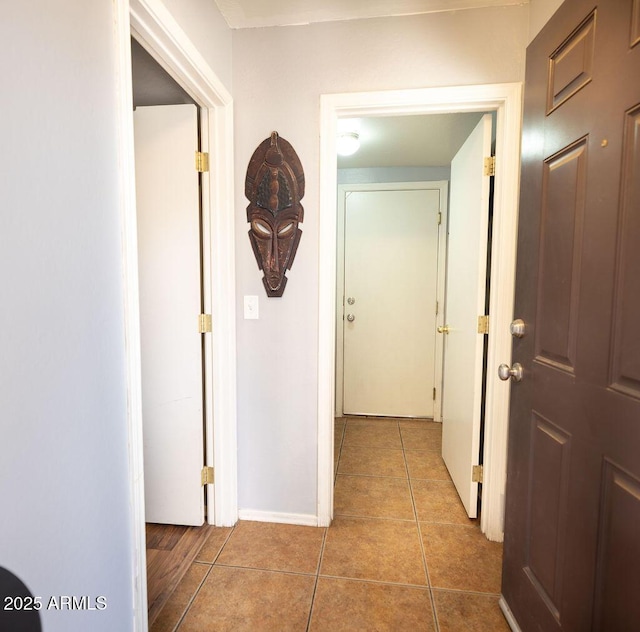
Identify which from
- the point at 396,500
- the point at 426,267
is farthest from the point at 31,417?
the point at 426,267

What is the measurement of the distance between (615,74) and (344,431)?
8.90 feet

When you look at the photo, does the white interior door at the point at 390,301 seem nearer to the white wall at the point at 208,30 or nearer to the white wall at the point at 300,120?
the white wall at the point at 300,120

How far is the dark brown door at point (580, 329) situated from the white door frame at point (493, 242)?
379 mm

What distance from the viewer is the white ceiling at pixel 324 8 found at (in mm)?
1453

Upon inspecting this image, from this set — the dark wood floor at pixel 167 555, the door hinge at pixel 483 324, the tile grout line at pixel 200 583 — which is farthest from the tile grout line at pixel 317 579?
the door hinge at pixel 483 324

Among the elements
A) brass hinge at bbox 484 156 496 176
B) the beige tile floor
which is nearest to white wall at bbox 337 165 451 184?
brass hinge at bbox 484 156 496 176

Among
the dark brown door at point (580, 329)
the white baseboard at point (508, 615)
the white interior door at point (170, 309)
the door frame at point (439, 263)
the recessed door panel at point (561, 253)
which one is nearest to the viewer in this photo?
the dark brown door at point (580, 329)

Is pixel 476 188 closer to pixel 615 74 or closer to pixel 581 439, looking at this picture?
pixel 615 74

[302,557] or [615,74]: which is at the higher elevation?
[615,74]

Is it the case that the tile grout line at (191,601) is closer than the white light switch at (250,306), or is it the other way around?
the tile grout line at (191,601)

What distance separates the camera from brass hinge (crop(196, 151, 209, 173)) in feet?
5.26

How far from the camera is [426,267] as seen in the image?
307cm

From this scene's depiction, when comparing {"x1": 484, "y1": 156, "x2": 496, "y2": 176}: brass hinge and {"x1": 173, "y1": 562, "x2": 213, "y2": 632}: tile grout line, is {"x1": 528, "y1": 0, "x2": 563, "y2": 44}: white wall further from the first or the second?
{"x1": 173, "y1": 562, "x2": 213, "y2": 632}: tile grout line

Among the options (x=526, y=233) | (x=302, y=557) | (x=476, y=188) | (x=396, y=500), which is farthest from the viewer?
(x=396, y=500)
